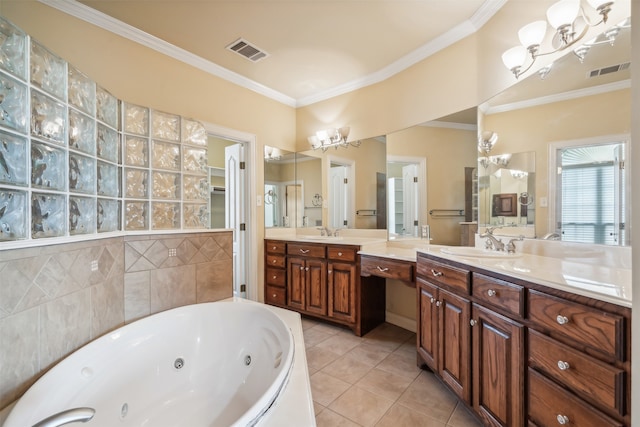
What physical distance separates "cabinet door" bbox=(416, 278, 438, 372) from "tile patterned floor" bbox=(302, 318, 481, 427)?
19cm

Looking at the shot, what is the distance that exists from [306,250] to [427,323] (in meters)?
1.36

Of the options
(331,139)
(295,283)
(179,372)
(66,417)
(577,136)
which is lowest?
(179,372)

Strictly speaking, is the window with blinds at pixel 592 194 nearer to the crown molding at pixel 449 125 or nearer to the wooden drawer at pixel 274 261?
the crown molding at pixel 449 125

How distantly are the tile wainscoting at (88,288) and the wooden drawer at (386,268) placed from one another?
1.21 m

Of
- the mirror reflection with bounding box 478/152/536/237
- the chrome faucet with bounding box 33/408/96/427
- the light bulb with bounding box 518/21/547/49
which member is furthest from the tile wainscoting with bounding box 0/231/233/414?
the light bulb with bounding box 518/21/547/49

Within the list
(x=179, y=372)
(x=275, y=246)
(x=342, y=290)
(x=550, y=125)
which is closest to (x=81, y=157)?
(x=179, y=372)

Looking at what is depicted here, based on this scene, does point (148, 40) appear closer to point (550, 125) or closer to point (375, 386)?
point (550, 125)

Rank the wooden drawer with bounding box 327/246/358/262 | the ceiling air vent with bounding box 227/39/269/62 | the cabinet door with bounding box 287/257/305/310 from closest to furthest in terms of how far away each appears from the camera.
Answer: the ceiling air vent with bounding box 227/39/269/62 → the wooden drawer with bounding box 327/246/358/262 → the cabinet door with bounding box 287/257/305/310

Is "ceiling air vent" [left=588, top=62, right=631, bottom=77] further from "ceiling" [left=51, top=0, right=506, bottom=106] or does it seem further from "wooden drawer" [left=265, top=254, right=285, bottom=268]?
"wooden drawer" [left=265, top=254, right=285, bottom=268]

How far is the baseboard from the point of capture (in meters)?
2.60

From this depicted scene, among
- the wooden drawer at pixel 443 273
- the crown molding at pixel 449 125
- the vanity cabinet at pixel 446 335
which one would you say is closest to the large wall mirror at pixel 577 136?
the crown molding at pixel 449 125

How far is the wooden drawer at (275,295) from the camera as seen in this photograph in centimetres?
297

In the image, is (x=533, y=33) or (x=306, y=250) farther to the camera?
(x=306, y=250)

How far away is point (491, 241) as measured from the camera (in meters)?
1.78
